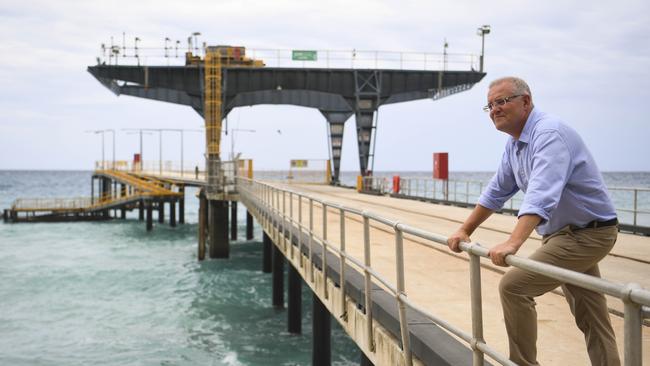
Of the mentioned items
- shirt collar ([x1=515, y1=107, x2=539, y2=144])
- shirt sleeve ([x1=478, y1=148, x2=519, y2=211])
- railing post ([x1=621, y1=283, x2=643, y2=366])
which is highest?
shirt collar ([x1=515, y1=107, x2=539, y2=144])

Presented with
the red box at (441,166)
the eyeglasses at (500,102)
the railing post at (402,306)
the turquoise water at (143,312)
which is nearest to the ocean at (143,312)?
the turquoise water at (143,312)

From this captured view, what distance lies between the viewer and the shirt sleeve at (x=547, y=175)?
3.47m

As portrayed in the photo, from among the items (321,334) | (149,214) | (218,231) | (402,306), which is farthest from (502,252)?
(149,214)

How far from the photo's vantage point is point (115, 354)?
54.0 ft

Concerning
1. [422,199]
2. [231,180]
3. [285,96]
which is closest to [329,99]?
[285,96]

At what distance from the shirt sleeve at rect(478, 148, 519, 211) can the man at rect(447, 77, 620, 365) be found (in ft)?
0.82

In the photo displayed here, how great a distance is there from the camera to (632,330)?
2268 mm

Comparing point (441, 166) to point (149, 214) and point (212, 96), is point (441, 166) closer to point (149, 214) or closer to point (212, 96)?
point (212, 96)

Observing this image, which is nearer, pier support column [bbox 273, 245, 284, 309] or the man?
the man

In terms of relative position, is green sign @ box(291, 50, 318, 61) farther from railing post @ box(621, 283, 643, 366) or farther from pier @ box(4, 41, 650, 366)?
railing post @ box(621, 283, 643, 366)

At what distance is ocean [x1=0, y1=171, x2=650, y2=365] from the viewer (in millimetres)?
16438

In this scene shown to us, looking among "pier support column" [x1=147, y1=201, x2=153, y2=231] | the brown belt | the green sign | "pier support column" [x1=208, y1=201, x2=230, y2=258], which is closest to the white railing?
"pier support column" [x1=208, y1=201, x2=230, y2=258]

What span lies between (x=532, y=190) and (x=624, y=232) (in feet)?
45.1

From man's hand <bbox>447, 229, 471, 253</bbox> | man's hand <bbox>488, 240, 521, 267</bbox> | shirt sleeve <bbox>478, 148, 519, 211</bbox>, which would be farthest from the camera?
shirt sleeve <bbox>478, 148, 519, 211</bbox>
